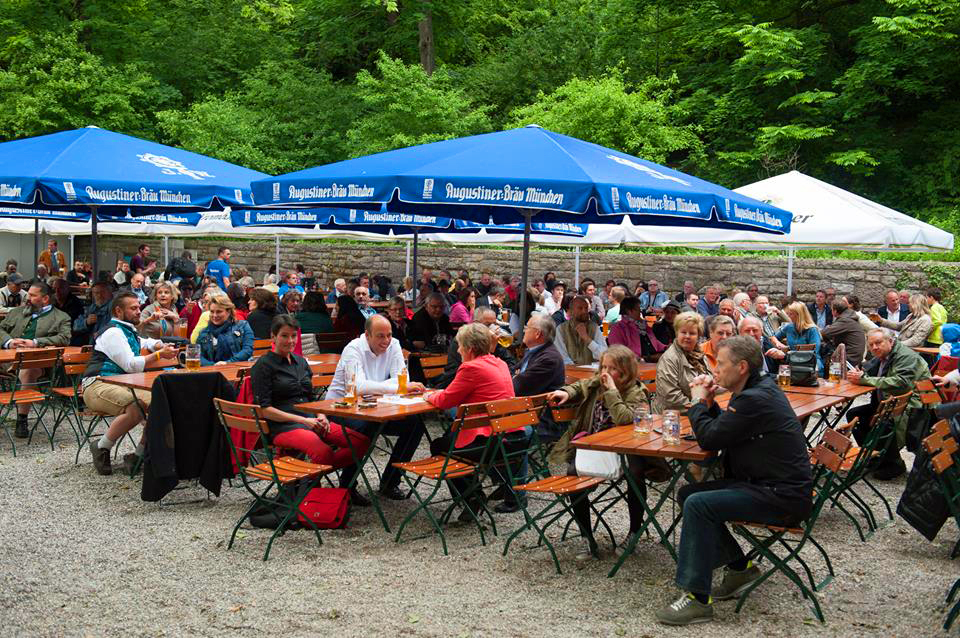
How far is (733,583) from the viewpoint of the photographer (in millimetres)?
4996

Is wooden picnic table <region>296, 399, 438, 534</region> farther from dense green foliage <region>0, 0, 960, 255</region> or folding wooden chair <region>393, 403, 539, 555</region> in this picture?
dense green foliage <region>0, 0, 960, 255</region>

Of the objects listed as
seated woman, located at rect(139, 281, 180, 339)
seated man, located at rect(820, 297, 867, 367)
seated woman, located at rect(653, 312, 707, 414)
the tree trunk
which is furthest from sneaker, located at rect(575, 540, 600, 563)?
the tree trunk

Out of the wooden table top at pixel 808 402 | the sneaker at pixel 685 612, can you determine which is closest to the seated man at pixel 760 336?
the wooden table top at pixel 808 402

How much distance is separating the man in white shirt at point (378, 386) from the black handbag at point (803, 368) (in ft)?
9.61

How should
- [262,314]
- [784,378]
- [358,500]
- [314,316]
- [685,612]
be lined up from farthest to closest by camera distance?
[314,316], [262,314], [784,378], [358,500], [685,612]

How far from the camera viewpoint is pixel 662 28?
27031mm

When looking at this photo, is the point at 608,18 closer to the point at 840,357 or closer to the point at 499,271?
the point at 499,271

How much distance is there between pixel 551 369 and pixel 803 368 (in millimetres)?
2145

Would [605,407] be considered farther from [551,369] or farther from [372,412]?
[372,412]

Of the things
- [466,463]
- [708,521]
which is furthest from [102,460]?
[708,521]

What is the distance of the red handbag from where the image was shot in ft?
19.9

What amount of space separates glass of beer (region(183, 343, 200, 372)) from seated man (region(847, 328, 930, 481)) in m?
5.06

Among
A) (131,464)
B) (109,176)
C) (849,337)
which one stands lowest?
(131,464)

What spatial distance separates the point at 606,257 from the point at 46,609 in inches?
665
